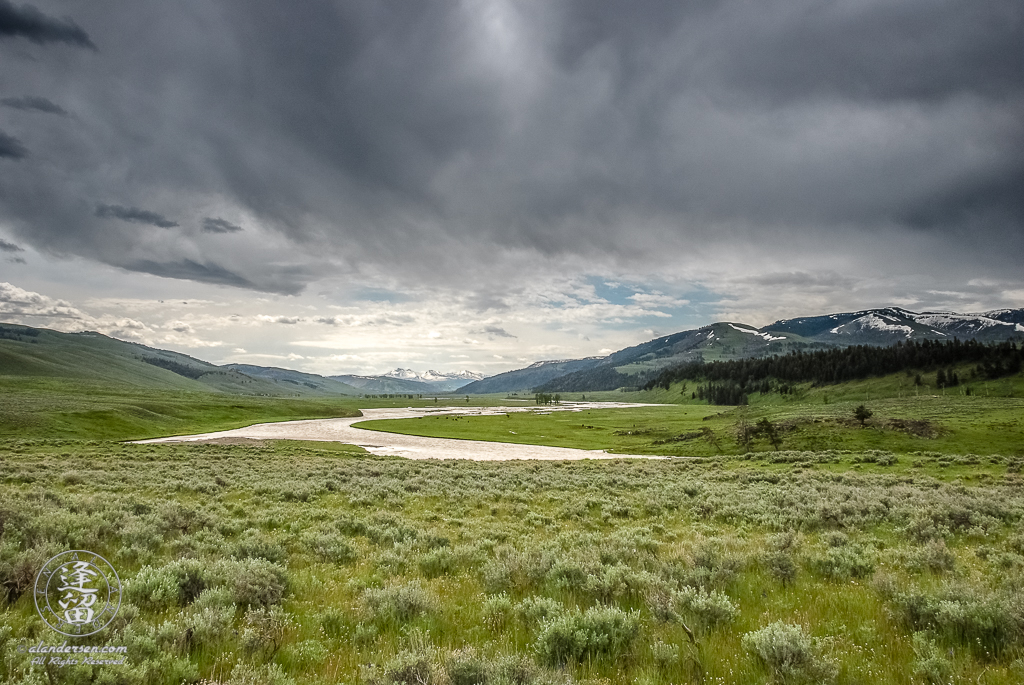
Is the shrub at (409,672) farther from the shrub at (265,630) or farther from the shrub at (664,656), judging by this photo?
the shrub at (664,656)

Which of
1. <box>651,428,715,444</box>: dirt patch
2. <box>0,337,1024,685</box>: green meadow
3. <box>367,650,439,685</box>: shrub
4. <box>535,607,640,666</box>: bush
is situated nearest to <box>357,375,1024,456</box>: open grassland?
<box>651,428,715,444</box>: dirt patch

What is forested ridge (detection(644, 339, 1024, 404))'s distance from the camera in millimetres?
131750

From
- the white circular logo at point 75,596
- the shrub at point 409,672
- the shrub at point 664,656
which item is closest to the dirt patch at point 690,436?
the shrub at point 664,656

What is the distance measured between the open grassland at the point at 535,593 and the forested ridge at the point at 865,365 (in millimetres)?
162425

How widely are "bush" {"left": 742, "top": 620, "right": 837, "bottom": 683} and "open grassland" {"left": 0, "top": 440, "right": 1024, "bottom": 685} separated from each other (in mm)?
26

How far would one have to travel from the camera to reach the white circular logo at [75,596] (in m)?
6.07

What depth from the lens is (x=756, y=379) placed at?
7229 inches

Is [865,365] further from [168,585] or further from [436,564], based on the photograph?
[168,585]

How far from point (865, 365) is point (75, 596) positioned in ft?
642

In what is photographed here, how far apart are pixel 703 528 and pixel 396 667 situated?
487 inches

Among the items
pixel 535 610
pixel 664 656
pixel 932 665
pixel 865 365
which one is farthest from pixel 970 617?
pixel 865 365

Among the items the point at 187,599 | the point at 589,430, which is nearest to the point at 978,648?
the point at 187,599

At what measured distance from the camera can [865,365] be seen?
15712 centimetres

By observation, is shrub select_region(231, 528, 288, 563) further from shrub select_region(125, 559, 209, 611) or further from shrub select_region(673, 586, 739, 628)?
shrub select_region(673, 586, 739, 628)
